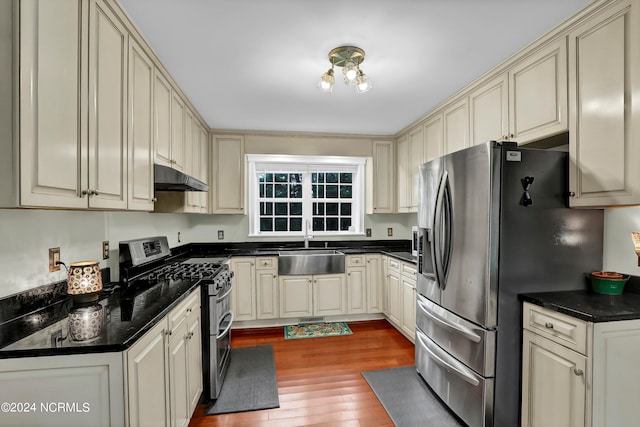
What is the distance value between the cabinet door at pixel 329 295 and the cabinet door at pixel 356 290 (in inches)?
2.6

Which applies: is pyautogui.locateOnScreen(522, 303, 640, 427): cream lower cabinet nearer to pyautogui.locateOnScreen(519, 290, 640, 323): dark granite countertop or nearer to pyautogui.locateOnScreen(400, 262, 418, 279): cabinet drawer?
pyautogui.locateOnScreen(519, 290, 640, 323): dark granite countertop

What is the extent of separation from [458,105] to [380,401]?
256 centimetres

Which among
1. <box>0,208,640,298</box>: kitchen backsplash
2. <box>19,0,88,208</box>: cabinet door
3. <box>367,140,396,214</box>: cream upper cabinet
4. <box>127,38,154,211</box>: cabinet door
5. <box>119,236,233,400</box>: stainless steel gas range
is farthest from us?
<box>367,140,396,214</box>: cream upper cabinet

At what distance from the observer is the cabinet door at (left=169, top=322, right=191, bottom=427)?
156cm

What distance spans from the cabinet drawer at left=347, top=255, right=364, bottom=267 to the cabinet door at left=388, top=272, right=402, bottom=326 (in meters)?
0.40

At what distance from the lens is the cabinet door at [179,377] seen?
1.56 meters

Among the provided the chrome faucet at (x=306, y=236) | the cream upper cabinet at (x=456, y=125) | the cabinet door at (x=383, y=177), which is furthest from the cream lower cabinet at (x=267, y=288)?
the cream upper cabinet at (x=456, y=125)

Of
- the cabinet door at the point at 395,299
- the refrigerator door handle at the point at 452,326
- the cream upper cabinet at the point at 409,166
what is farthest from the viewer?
the cream upper cabinet at the point at 409,166

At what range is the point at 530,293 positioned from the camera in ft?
5.73

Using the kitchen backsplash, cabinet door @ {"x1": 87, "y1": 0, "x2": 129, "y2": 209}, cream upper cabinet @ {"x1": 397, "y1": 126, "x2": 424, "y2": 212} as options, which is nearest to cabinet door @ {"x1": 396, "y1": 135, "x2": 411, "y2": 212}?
cream upper cabinet @ {"x1": 397, "y1": 126, "x2": 424, "y2": 212}

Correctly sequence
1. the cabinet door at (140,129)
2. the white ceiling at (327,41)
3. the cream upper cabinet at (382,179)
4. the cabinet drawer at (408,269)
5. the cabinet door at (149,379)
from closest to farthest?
the cabinet door at (149,379)
the white ceiling at (327,41)
the cabinet door at (140,129)
the cabinet drawer at (408,269)
the cream upper cabinet at (382,179)

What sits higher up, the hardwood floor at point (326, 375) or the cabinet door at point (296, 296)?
the cabinet door at point (296, 296)

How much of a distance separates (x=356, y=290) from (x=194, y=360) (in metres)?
2.20

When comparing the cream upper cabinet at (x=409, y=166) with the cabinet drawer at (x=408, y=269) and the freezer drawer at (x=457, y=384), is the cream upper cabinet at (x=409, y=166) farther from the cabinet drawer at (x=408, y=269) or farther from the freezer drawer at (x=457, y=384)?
the freezer drawer at (x=457, y=384)
